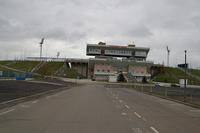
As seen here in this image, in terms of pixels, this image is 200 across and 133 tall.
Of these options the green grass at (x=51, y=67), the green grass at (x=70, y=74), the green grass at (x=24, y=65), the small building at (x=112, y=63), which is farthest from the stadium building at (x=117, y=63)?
the green grass at (x=24, y=65)

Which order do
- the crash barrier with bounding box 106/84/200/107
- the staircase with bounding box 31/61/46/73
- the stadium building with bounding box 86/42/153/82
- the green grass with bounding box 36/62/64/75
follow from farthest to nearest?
the stadium building with bounding box 86/42/153/82 → the staircase with bounding box 31/61/46/73 → the green grass with bounding box 36/62/64/75 → the crash barrier with bounding box 106/84/200/107

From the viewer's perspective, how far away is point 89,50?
156750 mm

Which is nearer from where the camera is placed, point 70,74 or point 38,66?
point 70,74

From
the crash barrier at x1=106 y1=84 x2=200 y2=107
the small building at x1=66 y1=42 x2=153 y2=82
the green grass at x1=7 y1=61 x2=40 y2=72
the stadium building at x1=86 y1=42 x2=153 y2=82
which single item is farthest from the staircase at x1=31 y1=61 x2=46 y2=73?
the crash barrier at x1=106 y1=84 x2=200 y2=107

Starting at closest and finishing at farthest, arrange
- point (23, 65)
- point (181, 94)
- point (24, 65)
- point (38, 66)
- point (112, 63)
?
point (181, 94)
point (112, 63)
point (38, 66)
point (24, 65)
point (23, 65)

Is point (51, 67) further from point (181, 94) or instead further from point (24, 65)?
point (181, 94)

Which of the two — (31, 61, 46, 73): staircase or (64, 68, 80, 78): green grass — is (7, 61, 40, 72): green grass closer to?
(31, 61, 46, 73): staircase

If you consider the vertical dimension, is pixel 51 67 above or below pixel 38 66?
below

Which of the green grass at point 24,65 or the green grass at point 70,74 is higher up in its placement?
the green grass at point 24,65

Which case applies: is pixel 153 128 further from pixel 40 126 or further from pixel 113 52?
pixel 113 52

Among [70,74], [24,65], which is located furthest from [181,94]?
[24,65]

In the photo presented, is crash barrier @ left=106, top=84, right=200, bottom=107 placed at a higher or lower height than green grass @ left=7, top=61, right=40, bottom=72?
lower

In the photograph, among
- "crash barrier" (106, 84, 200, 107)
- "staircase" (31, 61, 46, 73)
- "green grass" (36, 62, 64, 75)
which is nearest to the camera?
"crash barrier" (106, 84, 200, 107)

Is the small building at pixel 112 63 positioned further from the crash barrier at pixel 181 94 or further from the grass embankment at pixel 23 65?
the crash barrier at pixel 181 94
